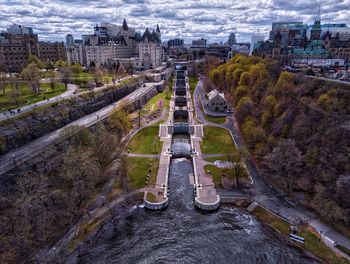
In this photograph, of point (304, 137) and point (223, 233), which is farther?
point (304, 137)

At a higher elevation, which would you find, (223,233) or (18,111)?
(18,111)

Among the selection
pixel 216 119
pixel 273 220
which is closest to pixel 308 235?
pixel 273 220

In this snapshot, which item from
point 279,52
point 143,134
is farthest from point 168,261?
point 279,52

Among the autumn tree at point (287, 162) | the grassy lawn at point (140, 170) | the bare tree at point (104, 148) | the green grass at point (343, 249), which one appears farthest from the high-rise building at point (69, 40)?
the green grass at point (343, 249)

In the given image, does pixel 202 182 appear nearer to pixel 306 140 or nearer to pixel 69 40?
pixel 306 140

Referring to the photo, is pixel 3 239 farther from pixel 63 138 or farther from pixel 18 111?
pixel 18 111

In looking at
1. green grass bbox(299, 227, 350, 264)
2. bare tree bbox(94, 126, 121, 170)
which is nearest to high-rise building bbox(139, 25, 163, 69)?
bare tree bbox(94, 126, 121, 170)

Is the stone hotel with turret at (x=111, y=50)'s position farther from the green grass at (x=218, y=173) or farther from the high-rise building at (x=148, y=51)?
the green grass at (x=218, y=173)
